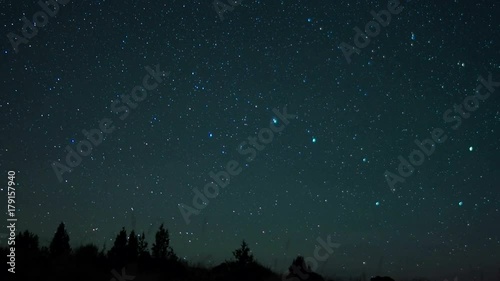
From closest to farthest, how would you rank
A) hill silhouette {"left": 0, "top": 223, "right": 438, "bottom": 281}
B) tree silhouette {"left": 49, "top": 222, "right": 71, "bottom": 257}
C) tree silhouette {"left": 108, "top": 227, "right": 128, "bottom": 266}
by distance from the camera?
hill silhouette {"left": 0, "top": 223, "right": 438, "bottom": 281} < tree silhouette {"left": 108, "top": 227, "right": 128, "bottom": 266} < tree silhouette {"left": 49, "top": 222, "right": 71, "bottom": 257}

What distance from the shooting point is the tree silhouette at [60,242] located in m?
16.5

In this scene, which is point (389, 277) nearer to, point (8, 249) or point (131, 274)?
point (131, 274)

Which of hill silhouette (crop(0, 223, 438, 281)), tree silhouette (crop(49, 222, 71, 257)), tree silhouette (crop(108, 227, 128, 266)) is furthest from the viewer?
tree silhouette (crop(49, 222, 71, 257))

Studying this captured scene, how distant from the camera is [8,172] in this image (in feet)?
38.0

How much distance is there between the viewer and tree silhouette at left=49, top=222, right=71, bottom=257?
1653 centimetres

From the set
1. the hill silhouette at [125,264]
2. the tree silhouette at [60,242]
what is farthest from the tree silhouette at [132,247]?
the tree silhouette at [60,242]

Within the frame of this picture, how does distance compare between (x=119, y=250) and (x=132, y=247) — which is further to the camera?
(x=132, y=247)

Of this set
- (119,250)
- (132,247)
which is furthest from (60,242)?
(132,247)

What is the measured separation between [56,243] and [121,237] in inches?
101

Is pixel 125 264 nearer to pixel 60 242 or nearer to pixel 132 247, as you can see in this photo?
pixel 132 247

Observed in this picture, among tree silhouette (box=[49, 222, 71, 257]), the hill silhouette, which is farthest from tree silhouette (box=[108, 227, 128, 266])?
tree silhouette (box=[49, 222, 71, 257])

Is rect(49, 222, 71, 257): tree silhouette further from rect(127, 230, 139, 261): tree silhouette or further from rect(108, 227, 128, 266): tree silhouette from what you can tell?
rect(127, 230, 139, 261): tree silhouette

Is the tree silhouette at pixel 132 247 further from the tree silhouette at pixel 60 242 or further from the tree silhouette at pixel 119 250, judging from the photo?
the tree silhouette at pixel 60 242

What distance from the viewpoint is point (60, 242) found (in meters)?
17.1
